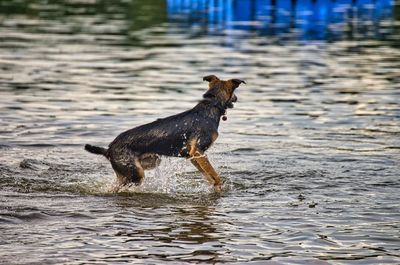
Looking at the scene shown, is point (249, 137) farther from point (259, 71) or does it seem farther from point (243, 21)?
point (243, 21)

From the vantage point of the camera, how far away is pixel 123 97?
20438 mm

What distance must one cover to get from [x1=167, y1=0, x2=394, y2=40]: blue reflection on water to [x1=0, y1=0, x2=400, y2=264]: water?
73cm

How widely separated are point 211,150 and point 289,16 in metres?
26.9

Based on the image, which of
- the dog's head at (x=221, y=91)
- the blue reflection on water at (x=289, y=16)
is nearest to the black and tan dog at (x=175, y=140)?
the dog's head at (x=221, y=91)

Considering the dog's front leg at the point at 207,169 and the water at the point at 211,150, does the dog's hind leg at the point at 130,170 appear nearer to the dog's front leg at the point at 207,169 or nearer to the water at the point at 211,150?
the water at the point at 211,150

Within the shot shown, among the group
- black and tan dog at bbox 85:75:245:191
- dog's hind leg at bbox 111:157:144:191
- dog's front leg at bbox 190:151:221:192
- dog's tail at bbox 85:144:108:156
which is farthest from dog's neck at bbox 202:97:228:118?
dog's tail at bbox 85:144:108:156

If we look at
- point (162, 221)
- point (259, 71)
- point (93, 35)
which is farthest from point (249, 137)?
point (93, 35)

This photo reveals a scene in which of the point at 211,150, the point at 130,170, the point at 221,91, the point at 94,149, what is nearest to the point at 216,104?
the point at 221,91

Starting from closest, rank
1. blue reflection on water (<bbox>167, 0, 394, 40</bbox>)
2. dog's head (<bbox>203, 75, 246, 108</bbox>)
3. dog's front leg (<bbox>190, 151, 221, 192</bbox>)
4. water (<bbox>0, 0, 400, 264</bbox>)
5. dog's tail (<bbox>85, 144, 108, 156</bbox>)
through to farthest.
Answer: water (<bbox>0, 0, 400, 264</bbox>)
dog's tail (<bbox>85, 144, 108, 156</bbox>)
dog's front leg (<bbox>190, 151, 221, 192</bbox>)
dog's head (<bbox>203, 75, 246, 108</bbox>)
blue reflection on water (<bbox>167, 0, 394, 40</bbox>)

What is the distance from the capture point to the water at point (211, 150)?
987 centimetres

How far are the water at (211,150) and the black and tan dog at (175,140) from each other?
337 millimetres

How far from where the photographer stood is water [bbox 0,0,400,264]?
9.87 metres

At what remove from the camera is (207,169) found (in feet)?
40.3

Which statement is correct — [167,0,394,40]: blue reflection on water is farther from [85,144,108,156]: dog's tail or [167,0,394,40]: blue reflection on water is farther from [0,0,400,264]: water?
[85,144,108,156]: dog's tail
